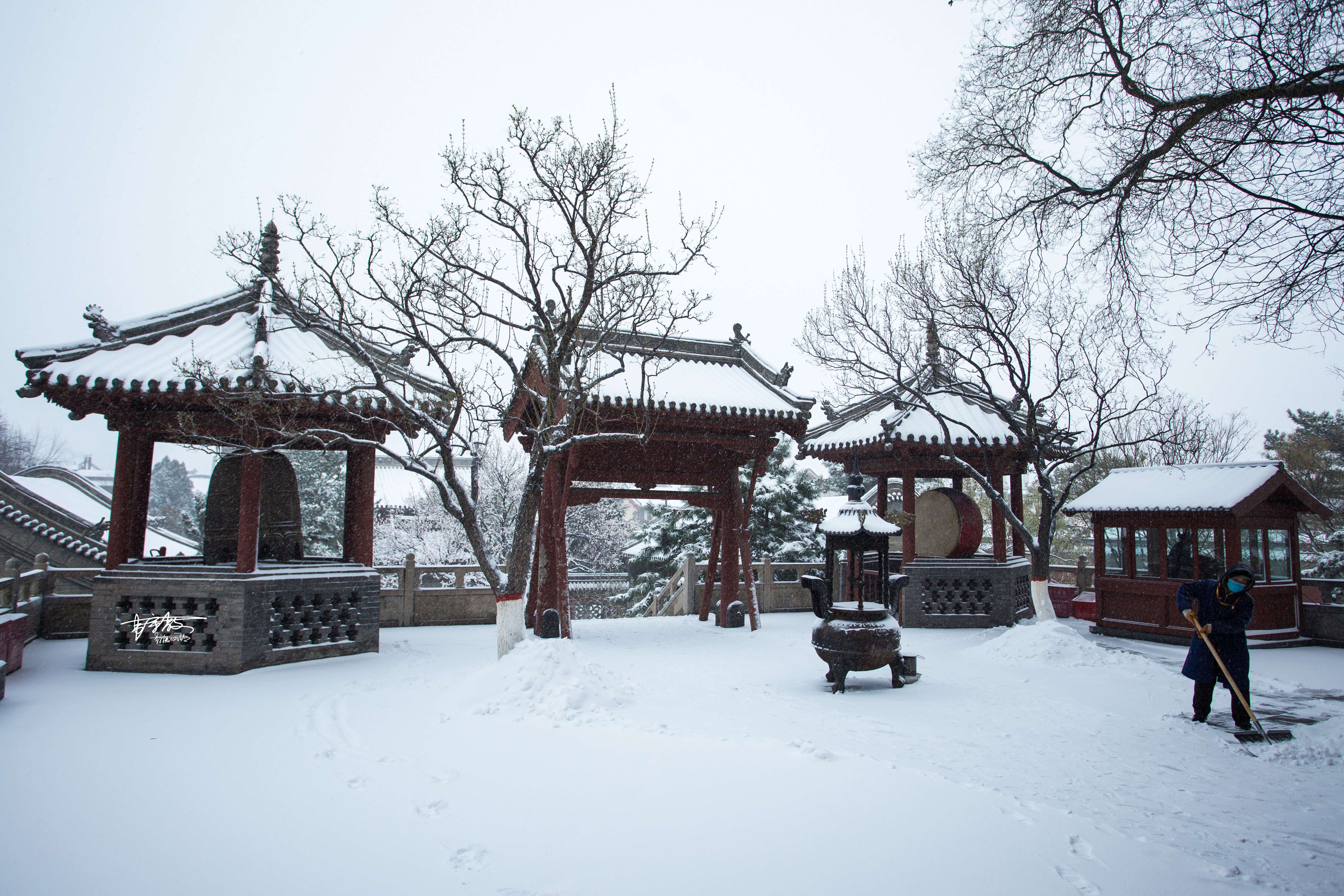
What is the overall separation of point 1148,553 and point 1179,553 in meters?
0.49

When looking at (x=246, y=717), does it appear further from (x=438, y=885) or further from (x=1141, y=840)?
(x=1141, y=840)

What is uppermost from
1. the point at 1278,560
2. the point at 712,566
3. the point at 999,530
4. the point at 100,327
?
the point at 100,327

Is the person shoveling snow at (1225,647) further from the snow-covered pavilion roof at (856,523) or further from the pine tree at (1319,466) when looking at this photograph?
the pine tree at (1319,466)

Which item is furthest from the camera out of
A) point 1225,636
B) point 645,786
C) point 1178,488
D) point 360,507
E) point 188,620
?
point 1178,488

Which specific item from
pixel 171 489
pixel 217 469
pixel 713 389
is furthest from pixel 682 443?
pixel 171 489

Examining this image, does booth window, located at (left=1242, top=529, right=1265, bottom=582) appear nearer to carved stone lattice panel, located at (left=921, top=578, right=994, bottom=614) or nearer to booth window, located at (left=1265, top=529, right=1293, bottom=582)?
booth window, located at (left=1265, top=529, right=1293, bottom=582)

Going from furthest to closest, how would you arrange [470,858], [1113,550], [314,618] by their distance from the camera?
[1113,550] → [314,618] → [470,858]

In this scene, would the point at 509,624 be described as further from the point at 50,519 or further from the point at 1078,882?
the point at 50,519

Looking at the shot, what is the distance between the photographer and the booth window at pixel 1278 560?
36.9 feet

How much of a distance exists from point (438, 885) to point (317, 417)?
747 cm

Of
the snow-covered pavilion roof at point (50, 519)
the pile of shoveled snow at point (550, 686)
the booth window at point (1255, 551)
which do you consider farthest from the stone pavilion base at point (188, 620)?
the booth window at point (1255, 551)

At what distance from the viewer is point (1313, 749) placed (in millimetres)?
5500

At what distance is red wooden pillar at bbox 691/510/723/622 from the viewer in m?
13.2

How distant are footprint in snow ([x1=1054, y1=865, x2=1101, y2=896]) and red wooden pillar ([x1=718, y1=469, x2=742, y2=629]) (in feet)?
30.6
